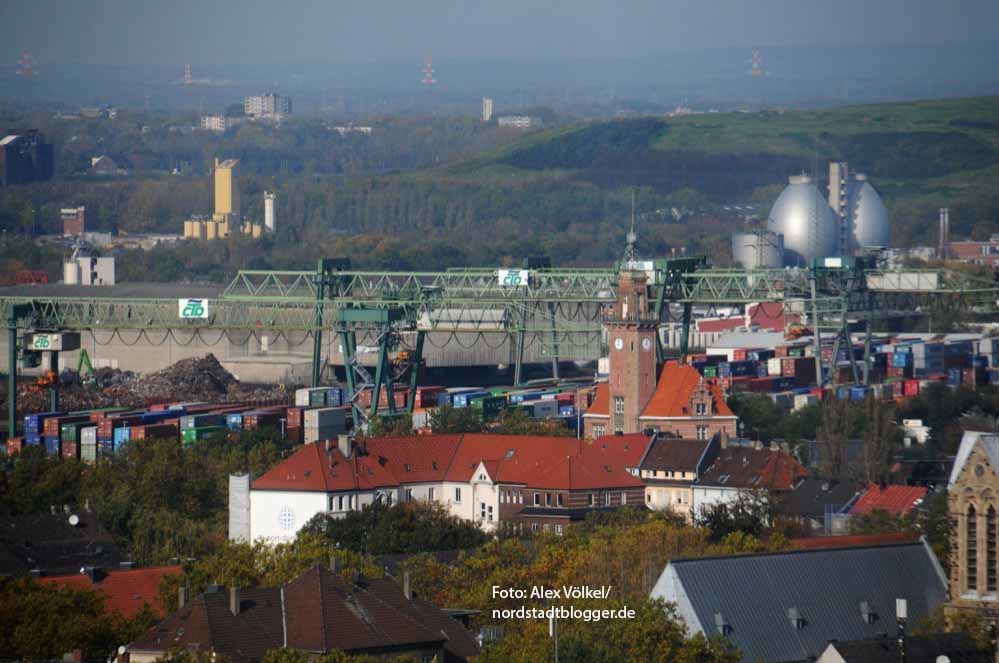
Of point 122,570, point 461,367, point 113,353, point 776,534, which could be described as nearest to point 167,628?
point 122,570

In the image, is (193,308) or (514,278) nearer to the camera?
(193,308)

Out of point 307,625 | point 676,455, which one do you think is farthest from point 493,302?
point 307,625

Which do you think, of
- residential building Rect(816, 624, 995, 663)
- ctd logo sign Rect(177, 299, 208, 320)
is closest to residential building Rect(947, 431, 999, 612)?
residential building Rect(816, 624, 995, 663)

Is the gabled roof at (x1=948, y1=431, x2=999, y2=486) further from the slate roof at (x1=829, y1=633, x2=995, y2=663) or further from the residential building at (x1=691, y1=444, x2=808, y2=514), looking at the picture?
the residential building at (x1=691, y1=444, x2=808, y2=514)

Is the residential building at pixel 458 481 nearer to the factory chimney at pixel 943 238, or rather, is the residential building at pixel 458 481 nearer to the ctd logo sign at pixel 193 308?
the ctd logo sign at pixel 193 308

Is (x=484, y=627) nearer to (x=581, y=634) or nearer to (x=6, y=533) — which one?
(x=581, y=634)

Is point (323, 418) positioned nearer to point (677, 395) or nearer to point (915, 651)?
point (677, 395)
